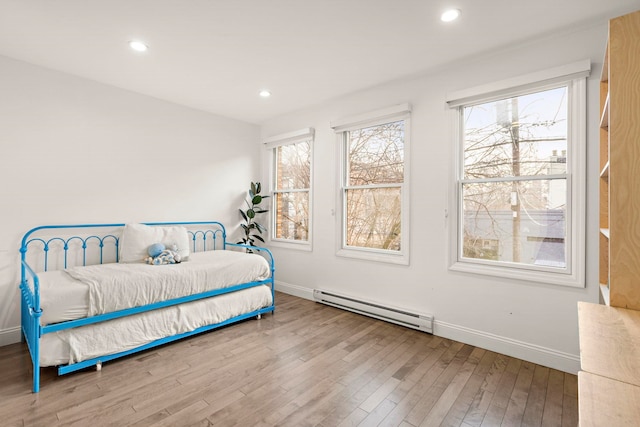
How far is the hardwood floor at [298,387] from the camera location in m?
1.76

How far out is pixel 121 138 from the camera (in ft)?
11.1

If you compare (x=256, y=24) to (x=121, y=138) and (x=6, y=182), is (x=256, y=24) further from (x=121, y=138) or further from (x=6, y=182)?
(x=6, y=182)

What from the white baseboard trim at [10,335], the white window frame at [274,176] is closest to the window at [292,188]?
the white window frame at [274,176]

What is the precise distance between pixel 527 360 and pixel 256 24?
3.32 m

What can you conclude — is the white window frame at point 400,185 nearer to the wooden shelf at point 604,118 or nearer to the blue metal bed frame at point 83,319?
the blue metal bed frame at point 83,319

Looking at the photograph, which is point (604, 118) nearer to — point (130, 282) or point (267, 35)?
point (267, 35)

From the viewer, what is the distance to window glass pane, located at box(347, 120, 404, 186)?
3309 millimetres

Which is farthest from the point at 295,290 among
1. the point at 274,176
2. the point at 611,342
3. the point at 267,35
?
the point at 611,342

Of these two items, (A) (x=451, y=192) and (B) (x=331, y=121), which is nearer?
(A) (x=451, y=192)

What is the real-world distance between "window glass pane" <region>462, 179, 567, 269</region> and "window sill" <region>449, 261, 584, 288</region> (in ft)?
0.28

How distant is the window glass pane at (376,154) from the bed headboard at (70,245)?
8.12 ft

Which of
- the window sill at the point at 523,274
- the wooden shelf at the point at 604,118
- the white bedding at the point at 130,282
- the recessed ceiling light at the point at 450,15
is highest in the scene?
the recessed ceiling light at the point at 450,15

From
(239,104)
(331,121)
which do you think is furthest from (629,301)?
(239,104)

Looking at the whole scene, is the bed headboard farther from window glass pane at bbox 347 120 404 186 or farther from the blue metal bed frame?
window glass pane at bbox 347 120 404 186
